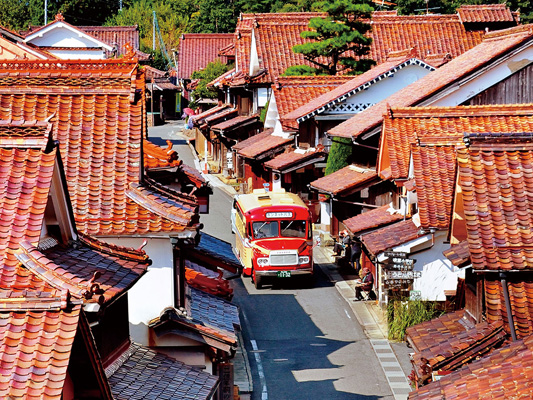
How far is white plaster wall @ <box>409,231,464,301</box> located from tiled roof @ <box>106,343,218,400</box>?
39.6 ft

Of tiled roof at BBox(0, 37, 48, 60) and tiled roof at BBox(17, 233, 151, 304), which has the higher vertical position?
Result: tiled roof at BBox(0, 37, 48, 60)

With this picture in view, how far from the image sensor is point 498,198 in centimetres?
1448

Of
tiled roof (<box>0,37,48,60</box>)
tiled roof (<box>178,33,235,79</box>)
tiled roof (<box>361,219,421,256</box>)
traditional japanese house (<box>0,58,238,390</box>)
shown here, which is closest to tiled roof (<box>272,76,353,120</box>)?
tiled roof (<box>0,37,48,60</box>)

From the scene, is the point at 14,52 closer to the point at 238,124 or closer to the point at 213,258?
the point at 213,258

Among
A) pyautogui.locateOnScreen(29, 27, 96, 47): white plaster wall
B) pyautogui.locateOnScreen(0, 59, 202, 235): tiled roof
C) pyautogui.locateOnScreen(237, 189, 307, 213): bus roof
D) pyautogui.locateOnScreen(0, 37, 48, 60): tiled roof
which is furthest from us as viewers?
pyautogui.locateOnScreen(29, 27, 96, 47): white plaster wall

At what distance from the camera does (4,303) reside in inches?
349

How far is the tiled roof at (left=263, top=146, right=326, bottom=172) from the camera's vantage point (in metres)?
40.3

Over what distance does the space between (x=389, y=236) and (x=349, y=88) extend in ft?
50.7

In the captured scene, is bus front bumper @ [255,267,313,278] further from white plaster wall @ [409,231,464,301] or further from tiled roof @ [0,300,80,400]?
tiled roof @ [0,300,80,400]

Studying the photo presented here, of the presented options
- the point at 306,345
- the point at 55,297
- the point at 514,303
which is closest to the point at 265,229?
the point at 306,345

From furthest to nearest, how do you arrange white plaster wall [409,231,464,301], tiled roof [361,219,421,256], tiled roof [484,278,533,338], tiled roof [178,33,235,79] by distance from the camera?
1. tiled roof [178,33,235,79]
2. white plaster wall [409,231,464,301]
3. tiled roof [361,219,421,256]
4. tiled roof [484,278,533,338]

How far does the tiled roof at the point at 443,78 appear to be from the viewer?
2987 centimetres

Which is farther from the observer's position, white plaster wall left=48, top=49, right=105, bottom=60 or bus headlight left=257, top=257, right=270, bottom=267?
white plaster wall left=48, top=49, right=105, bottom=60

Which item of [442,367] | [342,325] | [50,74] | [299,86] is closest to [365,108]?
[299,86]
